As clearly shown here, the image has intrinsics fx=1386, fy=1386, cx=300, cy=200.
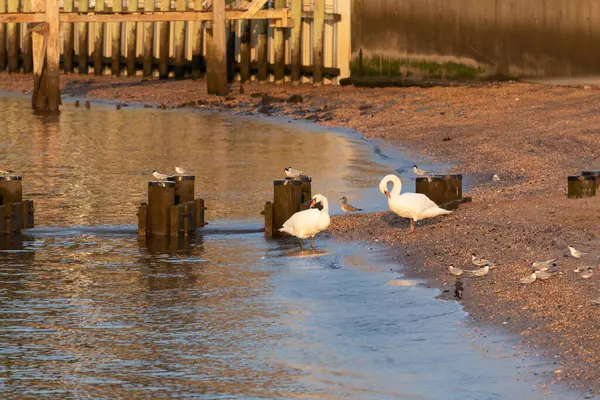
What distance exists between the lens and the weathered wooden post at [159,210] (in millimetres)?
13672

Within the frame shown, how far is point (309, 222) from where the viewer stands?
12.5 m

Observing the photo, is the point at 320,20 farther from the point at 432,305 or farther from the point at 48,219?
the point at 432,305

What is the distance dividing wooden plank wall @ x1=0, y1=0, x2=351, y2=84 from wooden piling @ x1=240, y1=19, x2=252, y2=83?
0.02m

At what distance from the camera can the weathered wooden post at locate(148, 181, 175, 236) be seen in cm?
1367

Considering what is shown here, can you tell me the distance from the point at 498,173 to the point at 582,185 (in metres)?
4.33

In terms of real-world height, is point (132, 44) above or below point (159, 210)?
above

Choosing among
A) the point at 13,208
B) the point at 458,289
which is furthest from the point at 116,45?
the point at 458,289

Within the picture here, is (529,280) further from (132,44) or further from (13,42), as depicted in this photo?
(13,42)

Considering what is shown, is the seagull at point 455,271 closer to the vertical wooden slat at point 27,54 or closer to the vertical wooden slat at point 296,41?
the vertical wooden slat at point 296,41

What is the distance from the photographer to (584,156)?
59.7ft

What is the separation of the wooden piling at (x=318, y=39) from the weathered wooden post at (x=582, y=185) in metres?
18.6

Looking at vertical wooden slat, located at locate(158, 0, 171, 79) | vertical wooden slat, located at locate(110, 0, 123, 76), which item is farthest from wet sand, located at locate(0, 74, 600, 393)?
vertical wooden slat, located at locate(110, 0, 123, 76)

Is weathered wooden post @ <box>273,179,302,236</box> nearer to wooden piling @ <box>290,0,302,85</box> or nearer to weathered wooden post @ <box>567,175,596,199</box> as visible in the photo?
weathered wooden post @ <box>567,175,596,199</box>

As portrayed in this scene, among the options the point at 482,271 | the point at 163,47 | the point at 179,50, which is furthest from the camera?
the point at 163,47
